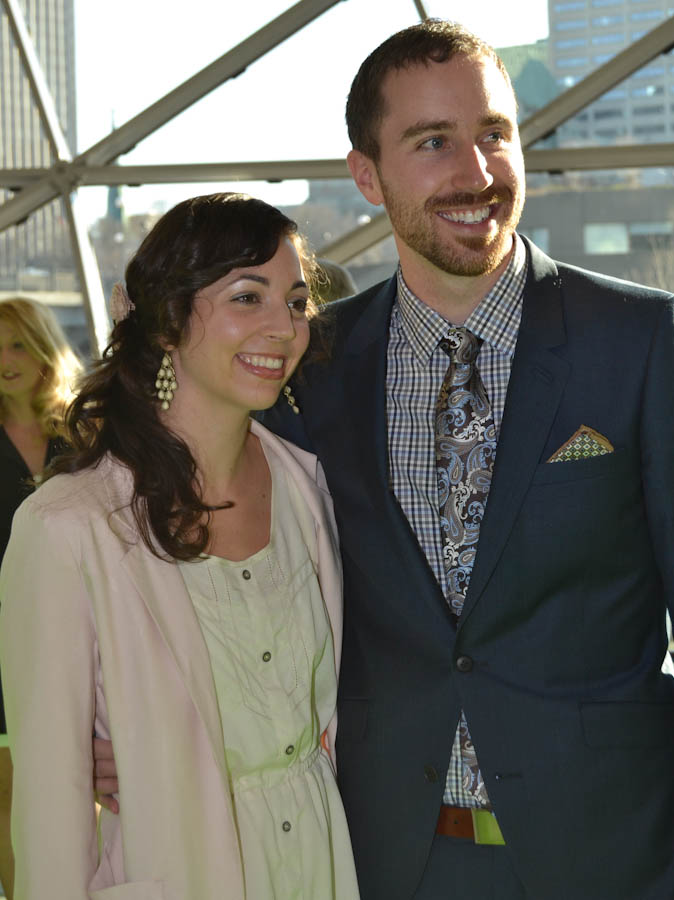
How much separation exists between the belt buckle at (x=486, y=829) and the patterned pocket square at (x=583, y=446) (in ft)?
2.04

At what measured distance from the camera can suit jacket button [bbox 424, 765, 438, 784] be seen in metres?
1.92

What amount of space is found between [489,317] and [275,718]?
0.82m

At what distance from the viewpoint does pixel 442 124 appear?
6.71 feet

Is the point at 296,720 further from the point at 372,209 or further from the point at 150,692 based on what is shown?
the point at 372,209

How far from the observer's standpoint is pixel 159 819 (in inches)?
71.7

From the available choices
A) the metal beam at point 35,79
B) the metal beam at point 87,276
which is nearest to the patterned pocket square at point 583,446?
the metal beam at point 87,276

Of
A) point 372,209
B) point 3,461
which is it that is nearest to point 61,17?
point 372,209

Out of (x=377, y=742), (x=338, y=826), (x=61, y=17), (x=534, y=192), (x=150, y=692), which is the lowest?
(x=338, y=826)

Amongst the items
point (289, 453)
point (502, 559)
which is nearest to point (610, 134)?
point (289, 453)

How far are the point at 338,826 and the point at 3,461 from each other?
260 centimetres

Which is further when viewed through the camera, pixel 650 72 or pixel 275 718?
pixel 650 72

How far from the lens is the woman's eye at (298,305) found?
2.09 meters

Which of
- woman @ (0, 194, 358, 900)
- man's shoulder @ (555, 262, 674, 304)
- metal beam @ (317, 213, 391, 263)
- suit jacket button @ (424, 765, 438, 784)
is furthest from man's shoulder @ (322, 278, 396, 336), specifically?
metal beam @ (317, 213, 391, 263)

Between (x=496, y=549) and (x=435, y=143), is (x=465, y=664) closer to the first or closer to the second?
(x=496, y=549)
